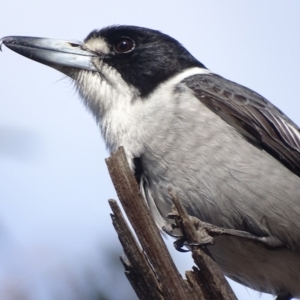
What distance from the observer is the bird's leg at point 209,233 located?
3078 mm

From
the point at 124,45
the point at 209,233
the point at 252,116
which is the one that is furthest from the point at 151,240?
the point at 124,45

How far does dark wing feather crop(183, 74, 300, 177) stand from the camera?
389 cm

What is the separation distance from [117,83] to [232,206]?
3.27ft

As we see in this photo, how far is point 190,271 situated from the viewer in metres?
2.89

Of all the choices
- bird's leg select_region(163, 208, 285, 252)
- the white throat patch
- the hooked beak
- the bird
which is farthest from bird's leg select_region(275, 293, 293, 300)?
the hooked beak

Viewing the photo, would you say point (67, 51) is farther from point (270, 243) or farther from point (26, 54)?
point (270, 243)

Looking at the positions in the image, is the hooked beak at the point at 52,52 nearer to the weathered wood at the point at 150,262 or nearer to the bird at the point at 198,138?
the bird at the point at 198,138

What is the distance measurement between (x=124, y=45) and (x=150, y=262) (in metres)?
1.78

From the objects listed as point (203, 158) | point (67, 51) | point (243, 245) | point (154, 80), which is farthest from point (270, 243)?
point (67, 51)

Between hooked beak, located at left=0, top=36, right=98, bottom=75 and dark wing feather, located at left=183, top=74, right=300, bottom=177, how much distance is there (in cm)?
60

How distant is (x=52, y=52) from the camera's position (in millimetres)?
4066

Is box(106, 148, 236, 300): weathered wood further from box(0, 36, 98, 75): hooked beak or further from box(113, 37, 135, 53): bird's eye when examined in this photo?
box(113, 37, 135, 53): bird's eye

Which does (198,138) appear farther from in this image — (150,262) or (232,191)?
(150,262)

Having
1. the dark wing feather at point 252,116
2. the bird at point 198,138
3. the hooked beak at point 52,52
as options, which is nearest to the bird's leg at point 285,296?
the bird at point 198,138
